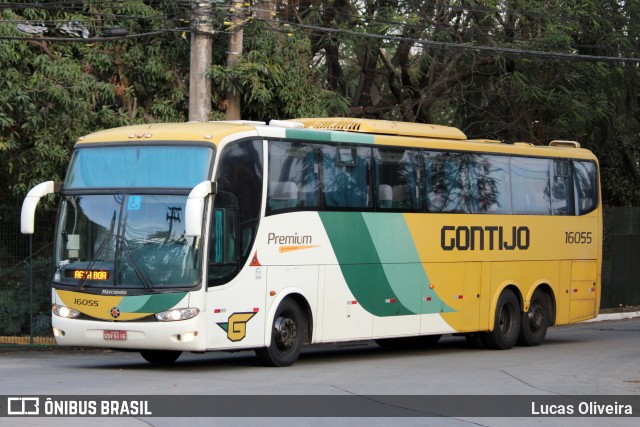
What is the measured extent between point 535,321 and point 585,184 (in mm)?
3079

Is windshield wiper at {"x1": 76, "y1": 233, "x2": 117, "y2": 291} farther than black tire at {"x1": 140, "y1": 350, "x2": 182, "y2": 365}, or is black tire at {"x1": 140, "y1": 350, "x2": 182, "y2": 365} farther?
black tire at {"x1": 140, "y1": 350, "x2": 182, "y2": 365}

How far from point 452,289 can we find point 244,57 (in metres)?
6.00

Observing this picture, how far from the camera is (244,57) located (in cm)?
2183

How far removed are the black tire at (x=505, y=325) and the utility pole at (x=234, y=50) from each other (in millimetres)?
6085

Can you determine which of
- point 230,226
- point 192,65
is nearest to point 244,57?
point 192,65

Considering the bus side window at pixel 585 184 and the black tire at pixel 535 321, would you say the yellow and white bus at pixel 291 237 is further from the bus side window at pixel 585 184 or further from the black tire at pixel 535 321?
the bus side window at pixel 585 184

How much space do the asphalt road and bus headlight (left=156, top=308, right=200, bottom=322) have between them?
0.75 m

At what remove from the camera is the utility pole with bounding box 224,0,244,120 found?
20.7 m

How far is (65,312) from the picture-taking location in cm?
1564

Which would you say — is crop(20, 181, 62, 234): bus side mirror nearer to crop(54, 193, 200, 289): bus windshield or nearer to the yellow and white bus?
the yellow and white bus

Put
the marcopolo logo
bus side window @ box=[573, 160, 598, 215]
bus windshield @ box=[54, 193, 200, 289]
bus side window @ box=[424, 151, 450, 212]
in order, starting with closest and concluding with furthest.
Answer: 1. bus windshield @ box=[54, 193, 200, 289]
2. bus side window @ box=[424, 151, 450, 212]
3. the marcopolo logo
4. bus side window @ box=[573, 160, 598, 215]

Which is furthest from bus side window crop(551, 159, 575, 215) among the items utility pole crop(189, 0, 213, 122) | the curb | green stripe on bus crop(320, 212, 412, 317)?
the curb

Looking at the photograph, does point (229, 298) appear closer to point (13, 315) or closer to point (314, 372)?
point (314, 372)

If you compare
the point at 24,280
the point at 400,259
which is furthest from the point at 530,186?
the point at 24,280
